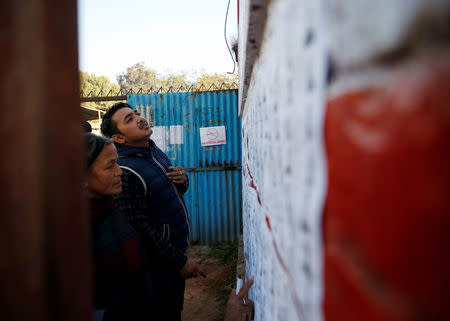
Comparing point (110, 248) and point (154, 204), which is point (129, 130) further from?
point (110, 248)

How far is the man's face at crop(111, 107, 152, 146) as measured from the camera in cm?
253

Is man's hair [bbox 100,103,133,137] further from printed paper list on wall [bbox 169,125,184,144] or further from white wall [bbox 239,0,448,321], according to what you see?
printed paper list on wall [bbox 169,125,184,144]

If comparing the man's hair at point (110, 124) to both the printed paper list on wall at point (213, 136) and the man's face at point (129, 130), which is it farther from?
the printed paper list on wall at point (213, 136)

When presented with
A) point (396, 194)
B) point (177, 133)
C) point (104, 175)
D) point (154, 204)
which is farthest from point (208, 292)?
point (396, 194)

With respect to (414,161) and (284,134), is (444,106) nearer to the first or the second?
(414,161)

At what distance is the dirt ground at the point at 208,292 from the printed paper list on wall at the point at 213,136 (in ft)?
6.99

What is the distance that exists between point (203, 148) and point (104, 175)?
12.4ft

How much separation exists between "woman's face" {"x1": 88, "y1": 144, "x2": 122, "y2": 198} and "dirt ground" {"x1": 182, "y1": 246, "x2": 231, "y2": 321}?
9.14 feet

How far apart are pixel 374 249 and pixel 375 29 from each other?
7.6 inches

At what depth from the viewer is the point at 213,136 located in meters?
5.45

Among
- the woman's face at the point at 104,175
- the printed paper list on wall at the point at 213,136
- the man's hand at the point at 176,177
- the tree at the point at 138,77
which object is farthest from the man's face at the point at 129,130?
the tree at the point at 138,77

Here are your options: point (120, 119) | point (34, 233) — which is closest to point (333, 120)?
point (34, 233)

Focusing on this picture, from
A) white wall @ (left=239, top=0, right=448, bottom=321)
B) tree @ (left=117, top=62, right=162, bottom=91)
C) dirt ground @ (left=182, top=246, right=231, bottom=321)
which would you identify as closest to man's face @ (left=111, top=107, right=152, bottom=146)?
white wall @ (left=239, top=0, right=448, bottom=321)

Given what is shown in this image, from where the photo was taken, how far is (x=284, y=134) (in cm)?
59
